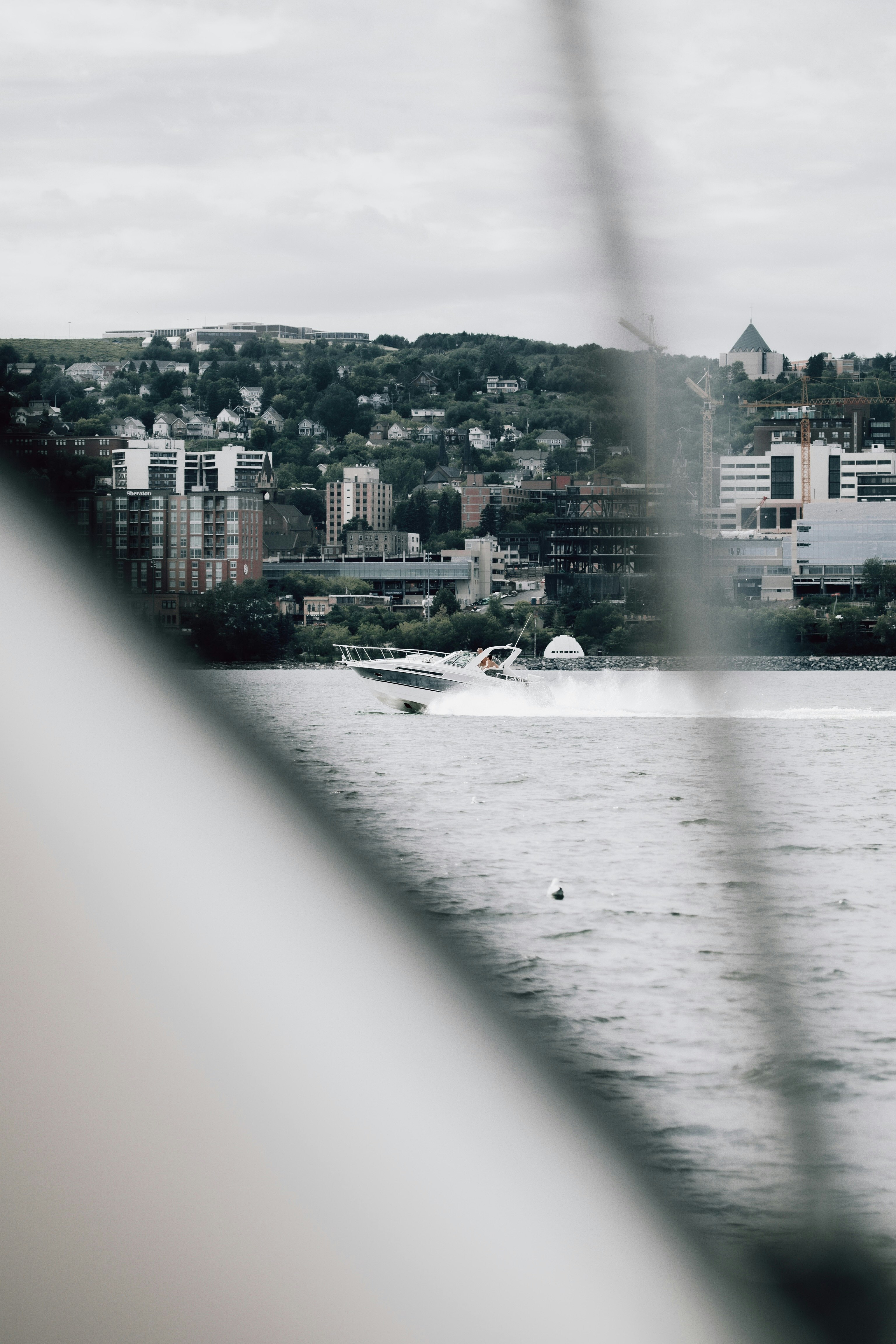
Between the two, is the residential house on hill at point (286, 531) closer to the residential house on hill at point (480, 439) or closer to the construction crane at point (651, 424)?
the residential house on hill at point (480, 439)

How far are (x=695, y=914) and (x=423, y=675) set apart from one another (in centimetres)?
2162

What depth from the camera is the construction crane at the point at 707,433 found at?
52.1 inches

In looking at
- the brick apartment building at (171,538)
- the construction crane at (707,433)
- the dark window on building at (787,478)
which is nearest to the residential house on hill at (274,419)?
the brick apartment building at (171,538)

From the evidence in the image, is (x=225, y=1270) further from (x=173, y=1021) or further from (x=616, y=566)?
(x=173, y=1021)

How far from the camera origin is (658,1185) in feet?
10.5

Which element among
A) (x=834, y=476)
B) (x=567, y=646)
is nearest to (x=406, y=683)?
(x=567, y=646)

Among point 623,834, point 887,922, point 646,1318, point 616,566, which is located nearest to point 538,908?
point 887,922

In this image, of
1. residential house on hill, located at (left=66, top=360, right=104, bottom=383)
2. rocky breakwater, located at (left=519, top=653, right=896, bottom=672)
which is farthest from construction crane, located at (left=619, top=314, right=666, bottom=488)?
rocky breakwater, located at (left=519, top=653, right=896, bottom=672)

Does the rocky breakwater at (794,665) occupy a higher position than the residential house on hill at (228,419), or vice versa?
the residential house on hill at (228,419)

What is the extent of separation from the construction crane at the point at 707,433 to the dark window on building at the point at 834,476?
65.6 metres

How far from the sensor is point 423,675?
29984 mm

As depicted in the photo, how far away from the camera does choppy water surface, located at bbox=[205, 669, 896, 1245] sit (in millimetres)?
1443

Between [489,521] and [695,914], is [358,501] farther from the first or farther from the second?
[489,521]

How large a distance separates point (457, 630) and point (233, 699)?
30.2m
